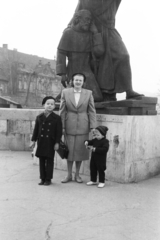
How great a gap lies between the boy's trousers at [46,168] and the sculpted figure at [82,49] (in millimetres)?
1447

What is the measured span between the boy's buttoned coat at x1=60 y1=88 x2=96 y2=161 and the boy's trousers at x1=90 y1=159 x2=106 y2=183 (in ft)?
0.82

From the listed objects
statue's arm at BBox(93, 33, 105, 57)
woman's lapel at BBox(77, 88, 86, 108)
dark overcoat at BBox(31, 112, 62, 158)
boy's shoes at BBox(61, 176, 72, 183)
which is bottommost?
boy's shoes at BBox(61, 176, 72, 183)

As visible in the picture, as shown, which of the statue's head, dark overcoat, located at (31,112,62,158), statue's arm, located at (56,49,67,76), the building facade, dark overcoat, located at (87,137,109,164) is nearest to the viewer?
dark overcoat, located at (87,137,109,164)

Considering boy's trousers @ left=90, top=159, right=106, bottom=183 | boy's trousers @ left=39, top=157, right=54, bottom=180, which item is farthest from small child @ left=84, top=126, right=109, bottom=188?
boy's trousers @ left=39, top=157, right=54, bottom=180

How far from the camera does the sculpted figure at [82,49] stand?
5.48m

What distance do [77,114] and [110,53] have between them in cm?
141

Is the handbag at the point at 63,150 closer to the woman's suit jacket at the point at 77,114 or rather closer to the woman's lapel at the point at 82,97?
the woman's suit jacket at the point at 77,114

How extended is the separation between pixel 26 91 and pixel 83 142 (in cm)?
4292

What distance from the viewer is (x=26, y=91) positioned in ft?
153

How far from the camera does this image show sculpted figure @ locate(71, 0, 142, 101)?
5.46 m

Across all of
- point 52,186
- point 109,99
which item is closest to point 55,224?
point 52,186

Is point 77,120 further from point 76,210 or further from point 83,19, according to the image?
point 83,19

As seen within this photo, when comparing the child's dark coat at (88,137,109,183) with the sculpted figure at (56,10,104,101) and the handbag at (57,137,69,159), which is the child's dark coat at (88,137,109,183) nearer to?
the handbag at (57,137,69,159)

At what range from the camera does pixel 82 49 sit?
5.59 metres
